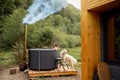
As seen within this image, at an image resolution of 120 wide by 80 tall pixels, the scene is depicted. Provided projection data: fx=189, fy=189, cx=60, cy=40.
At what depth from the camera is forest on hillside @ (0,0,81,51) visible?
11953 mm

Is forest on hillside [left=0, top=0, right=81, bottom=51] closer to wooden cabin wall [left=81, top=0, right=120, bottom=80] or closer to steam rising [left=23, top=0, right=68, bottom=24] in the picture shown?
steam rising [left=23, top=0, right=68, bottom=24]

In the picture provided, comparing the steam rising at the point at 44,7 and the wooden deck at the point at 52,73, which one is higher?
the steam rising at the point at 44,7

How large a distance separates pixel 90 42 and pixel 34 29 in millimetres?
8069

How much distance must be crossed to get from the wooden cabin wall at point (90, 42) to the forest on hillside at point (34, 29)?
248 inches

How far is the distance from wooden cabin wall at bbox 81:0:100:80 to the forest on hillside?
6307 millimetres

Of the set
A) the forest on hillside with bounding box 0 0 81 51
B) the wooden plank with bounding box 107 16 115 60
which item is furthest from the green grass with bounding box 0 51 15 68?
the wooden plank with bounding box 107 16 115 60

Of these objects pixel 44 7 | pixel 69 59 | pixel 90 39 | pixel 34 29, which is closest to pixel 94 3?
pixel 90 39

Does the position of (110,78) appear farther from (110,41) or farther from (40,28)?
(40,28)

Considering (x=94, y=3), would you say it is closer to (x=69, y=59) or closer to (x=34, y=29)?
(x=69, y=59)

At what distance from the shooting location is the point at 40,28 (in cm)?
1258

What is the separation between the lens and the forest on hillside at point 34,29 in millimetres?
11953

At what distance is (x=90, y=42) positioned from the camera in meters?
4.83

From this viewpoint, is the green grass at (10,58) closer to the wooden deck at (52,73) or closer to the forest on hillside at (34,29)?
the forest on hillside at (34,29)

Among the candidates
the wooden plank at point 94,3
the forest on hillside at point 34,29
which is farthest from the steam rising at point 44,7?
the wooden plank at point 94,3
